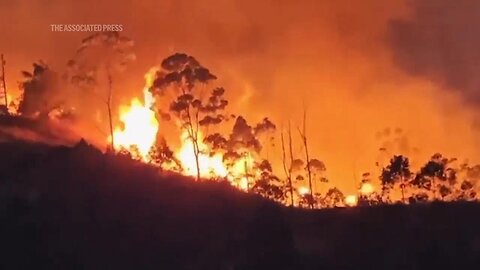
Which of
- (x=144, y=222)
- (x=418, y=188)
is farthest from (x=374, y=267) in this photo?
(x=418, y=188)

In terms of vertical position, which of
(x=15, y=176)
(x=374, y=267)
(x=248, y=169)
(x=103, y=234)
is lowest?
(x=374, y=267)

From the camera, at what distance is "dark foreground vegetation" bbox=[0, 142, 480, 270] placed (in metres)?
46.4

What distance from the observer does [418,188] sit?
7538 centimetres

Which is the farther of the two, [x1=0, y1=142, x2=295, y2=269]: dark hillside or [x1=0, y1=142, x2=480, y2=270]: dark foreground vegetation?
[x1=0, y1=142, x2=480, y2=270]: dark foreground vegetation

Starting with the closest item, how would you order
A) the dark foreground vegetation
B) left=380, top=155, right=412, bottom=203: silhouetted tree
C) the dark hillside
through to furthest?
the dark hillside < the dark foreground vegetation < left=380, top=155, right=412, bottom=203: silhouetted tree

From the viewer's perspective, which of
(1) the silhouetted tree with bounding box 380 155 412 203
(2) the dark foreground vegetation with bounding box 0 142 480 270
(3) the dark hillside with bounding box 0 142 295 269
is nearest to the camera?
(3) the dark hillside with bounding box 0 142 295 269

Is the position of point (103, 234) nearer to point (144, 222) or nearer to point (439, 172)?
point (144, 222)

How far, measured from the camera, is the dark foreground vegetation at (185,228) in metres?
46.4

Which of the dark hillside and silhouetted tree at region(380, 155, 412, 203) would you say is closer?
the dark hillside

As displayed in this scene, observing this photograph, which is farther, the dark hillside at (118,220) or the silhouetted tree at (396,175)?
the silhouetted tree at (396,175)

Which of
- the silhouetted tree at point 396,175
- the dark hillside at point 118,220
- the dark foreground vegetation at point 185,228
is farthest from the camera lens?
the silhouetted tree at point 396,175

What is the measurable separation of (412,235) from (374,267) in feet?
11.0

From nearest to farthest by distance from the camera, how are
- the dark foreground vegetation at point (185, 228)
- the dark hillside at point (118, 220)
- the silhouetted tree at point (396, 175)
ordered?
the dark hillside at point (118, 220), the dark foreground vegetation at point (185, 228), the silhouetted tree at point (396, 175)

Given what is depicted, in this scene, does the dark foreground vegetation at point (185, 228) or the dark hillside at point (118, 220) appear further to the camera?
the dark foreground vegetation at point (185, 228)
